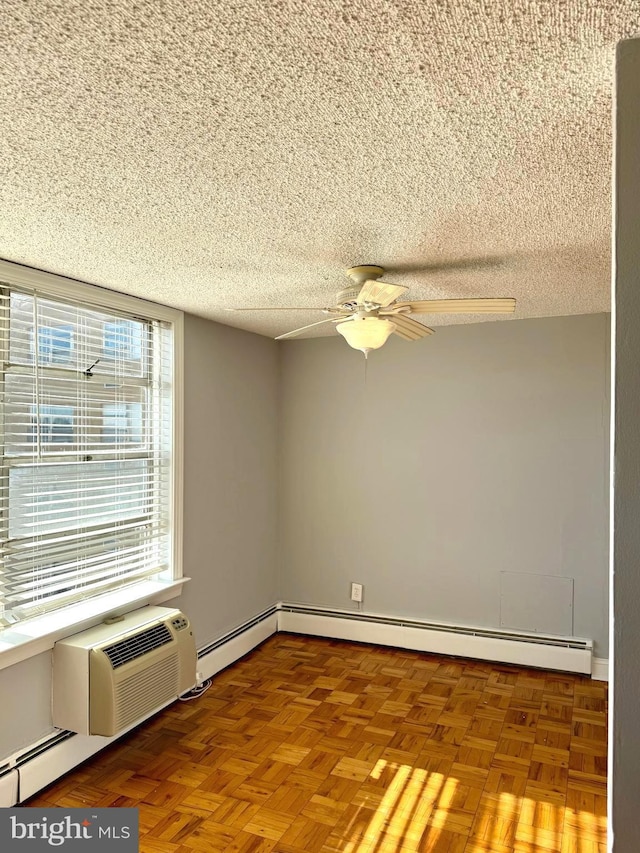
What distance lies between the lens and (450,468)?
168 inches

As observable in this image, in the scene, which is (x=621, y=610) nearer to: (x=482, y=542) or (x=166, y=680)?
(x=166, y=680)

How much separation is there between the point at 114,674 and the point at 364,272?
2055mm

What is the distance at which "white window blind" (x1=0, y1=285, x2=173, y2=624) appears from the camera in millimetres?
2689

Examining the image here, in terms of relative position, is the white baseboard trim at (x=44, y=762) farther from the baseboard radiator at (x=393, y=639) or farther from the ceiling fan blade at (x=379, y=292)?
the ceiling fan blade at (x=379, y=292)

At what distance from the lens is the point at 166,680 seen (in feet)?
10.1

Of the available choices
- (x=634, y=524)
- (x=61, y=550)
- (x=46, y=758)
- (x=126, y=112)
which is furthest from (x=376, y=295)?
(x=46, y=758)

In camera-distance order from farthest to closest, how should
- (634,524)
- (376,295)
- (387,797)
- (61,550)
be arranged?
(61,550), (387,797), (376,295), (634,524)

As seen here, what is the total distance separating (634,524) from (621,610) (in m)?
0.15

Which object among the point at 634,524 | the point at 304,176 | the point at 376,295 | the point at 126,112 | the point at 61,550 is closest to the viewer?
the point at 634,524

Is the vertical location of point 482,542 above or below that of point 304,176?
below

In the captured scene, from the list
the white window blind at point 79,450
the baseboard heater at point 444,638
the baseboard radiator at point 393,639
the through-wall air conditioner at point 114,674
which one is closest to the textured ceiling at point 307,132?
the white window blind at point 79,450

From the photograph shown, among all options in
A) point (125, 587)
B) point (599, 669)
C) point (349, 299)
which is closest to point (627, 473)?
point (349, 299)

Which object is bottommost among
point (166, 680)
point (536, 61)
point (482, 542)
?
point (166, 680)

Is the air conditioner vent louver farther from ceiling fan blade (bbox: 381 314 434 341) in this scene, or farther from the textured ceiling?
ceiling fan blade (bbox: 381 314 434 341)
